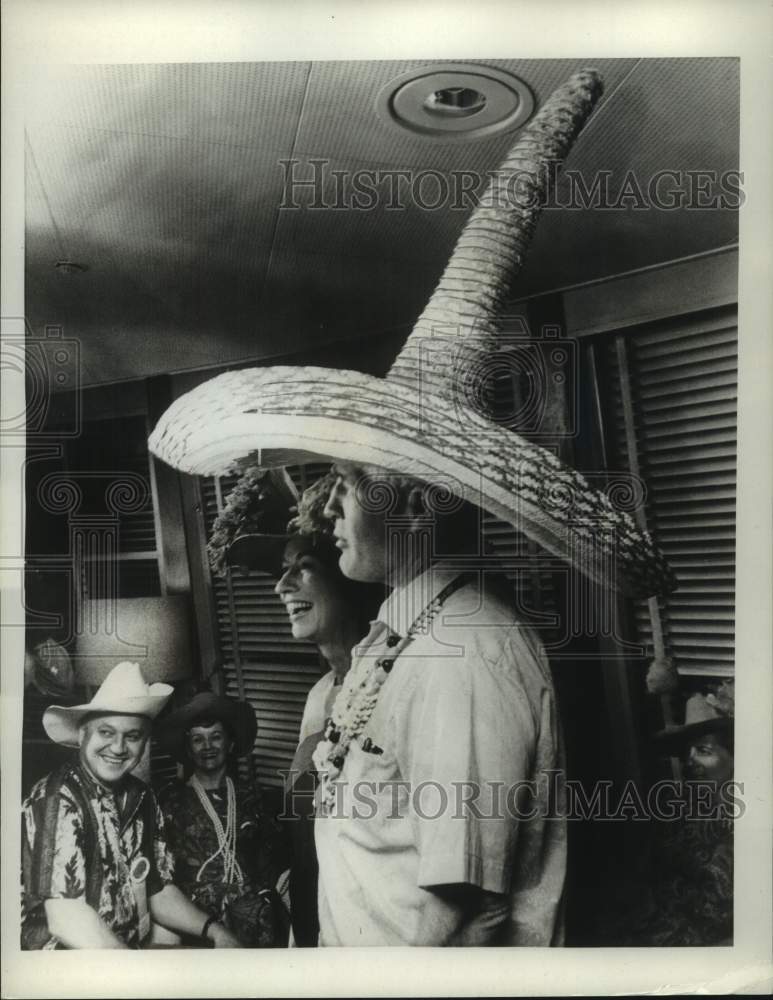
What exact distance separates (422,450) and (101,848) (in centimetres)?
90

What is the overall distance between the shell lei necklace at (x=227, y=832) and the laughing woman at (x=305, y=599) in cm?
10

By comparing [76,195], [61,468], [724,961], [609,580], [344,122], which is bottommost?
[724,961]

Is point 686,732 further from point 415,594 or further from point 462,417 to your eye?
point 462,417

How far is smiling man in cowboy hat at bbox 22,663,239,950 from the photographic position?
1.88 meters

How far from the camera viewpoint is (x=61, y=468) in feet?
6.20

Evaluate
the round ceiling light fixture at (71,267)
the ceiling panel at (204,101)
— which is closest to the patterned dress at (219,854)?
the round ceiling light fixture at (71,267)

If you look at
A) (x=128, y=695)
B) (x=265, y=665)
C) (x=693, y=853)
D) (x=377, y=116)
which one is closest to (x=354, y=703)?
(x=265, y=665)

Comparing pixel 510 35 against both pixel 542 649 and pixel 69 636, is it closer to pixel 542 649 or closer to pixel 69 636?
pixel 542 649

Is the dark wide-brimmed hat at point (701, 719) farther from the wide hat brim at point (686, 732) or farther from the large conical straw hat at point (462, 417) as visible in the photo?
the large conical straw hat at point (462, 417)

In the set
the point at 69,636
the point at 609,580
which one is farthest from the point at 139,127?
the point at 609,580

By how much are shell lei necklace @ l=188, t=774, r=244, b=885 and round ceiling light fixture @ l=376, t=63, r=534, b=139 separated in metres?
1.20

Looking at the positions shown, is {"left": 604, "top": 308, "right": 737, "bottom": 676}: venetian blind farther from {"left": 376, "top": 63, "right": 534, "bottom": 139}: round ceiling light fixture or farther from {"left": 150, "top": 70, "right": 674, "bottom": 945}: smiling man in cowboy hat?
{"left": 376, "top": 63, "right": 534, "bottom": 139}: round ceiling light fixture

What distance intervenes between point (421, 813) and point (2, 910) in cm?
78

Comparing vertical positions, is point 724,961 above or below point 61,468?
below
